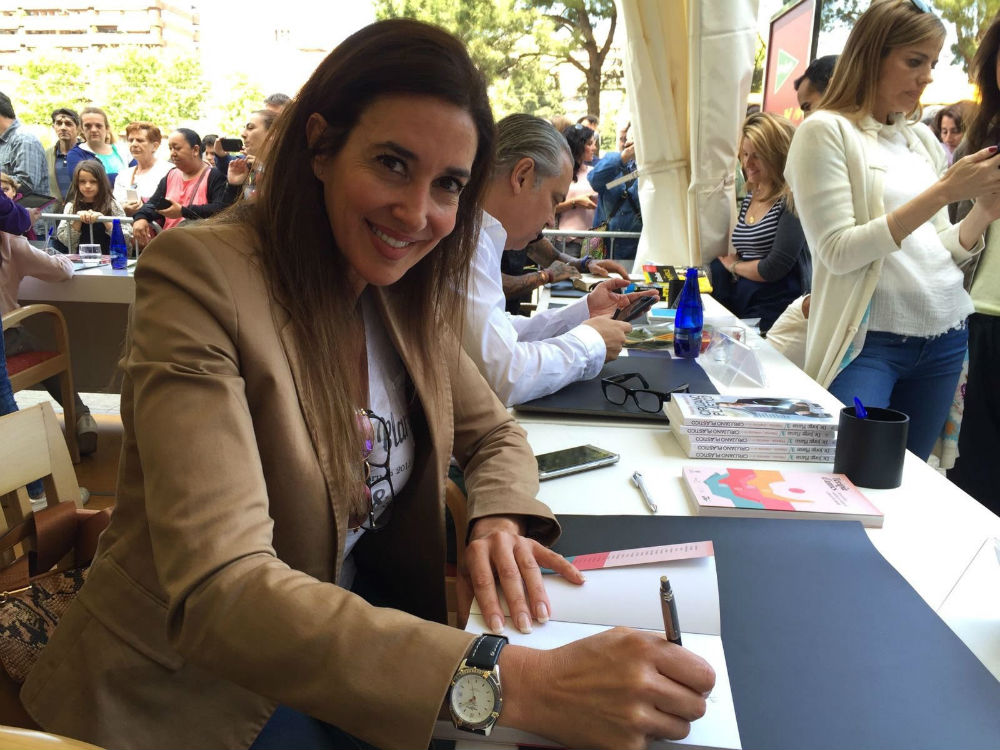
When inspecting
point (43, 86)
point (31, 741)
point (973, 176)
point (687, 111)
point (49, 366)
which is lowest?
point (49, 366)

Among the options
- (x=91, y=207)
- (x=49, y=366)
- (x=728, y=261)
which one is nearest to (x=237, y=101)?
(x=91, y=207)

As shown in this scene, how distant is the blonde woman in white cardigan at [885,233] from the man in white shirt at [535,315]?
64 cm

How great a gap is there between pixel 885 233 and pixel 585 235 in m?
2.93

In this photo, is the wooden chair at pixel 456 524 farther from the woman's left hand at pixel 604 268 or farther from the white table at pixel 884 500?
the woman's left hand at pixel 604 268

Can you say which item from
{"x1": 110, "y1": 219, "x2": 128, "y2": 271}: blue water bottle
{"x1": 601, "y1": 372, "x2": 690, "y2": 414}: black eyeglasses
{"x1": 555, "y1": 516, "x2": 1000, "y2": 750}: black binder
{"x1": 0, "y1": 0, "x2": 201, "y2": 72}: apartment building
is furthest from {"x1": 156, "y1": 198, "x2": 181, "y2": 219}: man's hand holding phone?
{"x1": 0, "y1": 0, "x2": 201, "y2": 72}: apartment building

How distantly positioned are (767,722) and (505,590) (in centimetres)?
34

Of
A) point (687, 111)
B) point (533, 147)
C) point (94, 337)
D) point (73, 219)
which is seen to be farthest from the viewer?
point (73, 219)

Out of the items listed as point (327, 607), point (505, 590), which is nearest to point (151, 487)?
point (327, 607)

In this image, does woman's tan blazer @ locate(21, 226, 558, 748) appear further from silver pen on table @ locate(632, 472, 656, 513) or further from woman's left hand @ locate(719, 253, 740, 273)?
woman's left hand @ locate(719, 253, 740, 273)

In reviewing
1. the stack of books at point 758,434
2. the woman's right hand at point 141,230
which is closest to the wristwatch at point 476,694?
the stack of books at point 758,434

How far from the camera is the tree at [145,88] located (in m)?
23.1

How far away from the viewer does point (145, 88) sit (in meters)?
23.4

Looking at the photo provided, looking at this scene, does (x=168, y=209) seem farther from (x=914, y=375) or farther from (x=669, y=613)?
(x=669, y=613)

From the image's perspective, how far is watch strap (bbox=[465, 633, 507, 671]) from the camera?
0.68 metres
